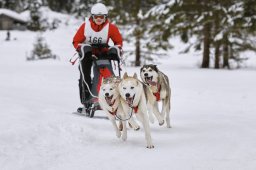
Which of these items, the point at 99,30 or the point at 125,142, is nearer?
the point at 125,142

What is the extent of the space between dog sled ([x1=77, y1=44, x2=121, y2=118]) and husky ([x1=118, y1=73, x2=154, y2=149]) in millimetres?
1510

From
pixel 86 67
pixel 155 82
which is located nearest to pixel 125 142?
pixel 155 82

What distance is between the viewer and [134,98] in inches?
222

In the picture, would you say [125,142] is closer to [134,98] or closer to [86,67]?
[134,98]

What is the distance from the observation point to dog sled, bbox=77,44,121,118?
24.6ft

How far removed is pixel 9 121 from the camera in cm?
613

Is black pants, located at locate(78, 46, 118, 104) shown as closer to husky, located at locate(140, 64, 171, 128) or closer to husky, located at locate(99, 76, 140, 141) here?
husky, located at locate(140, 64, 171, 128)

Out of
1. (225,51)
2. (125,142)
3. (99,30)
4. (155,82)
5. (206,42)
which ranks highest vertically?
(206,42)

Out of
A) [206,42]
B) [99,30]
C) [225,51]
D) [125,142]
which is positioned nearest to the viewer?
[125,142]

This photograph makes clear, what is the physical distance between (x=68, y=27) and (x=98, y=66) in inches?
2197

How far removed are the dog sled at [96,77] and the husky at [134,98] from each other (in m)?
1.51

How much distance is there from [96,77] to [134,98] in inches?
86.2

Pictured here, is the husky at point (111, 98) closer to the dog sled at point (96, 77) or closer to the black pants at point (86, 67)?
the dog sled at point (96, 77)

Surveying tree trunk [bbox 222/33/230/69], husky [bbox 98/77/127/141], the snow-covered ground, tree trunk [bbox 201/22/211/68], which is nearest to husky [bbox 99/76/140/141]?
husky [bbox 98/77/127/141]
